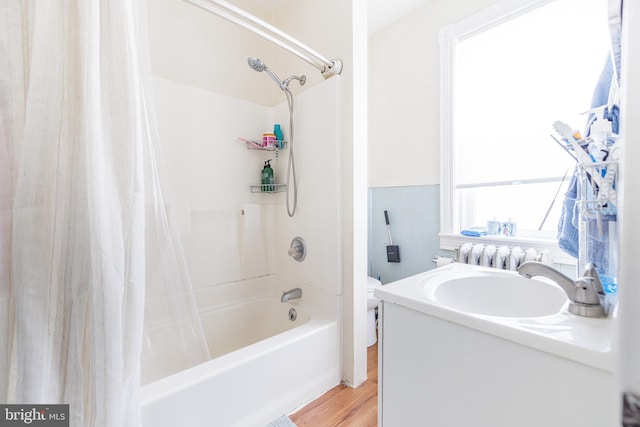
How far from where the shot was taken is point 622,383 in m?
0.18

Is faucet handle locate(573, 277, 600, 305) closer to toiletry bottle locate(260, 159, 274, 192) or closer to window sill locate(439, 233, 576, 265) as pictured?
window sill locate(439, 233, 576, 265)

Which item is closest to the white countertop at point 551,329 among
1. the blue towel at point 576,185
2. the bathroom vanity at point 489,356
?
the bathroom vanity at point 489,356

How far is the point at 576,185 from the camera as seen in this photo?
79cm

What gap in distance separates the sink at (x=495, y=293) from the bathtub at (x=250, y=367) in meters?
0.73

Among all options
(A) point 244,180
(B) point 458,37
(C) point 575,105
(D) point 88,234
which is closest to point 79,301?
(D) point 88,234

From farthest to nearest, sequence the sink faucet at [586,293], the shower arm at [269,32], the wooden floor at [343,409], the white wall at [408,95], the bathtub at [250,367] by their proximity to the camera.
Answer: the white wall at [408,95] < the wooden floor at [343,409] < the shower arm at [269,32] < the bathtub at [250,367] < the sink faucet at [586,293]

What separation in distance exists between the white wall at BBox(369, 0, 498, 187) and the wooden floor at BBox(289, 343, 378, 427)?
142 centimetres

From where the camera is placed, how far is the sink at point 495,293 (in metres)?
0.75

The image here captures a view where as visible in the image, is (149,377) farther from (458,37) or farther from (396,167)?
(458,37)

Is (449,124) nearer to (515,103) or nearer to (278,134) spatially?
(515,103)

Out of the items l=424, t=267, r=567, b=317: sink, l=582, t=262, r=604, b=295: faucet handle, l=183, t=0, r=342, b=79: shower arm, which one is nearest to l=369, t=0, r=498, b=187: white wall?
l=183, t=0, r=342, b=79: shower arm

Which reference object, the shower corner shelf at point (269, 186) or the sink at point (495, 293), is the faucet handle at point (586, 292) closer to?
the sink at point (495, 293)

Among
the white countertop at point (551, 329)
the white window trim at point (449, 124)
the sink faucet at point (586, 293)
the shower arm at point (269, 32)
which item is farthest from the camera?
the white window trim at point (449, 124)

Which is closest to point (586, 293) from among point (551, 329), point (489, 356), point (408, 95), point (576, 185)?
point (551, 329)
